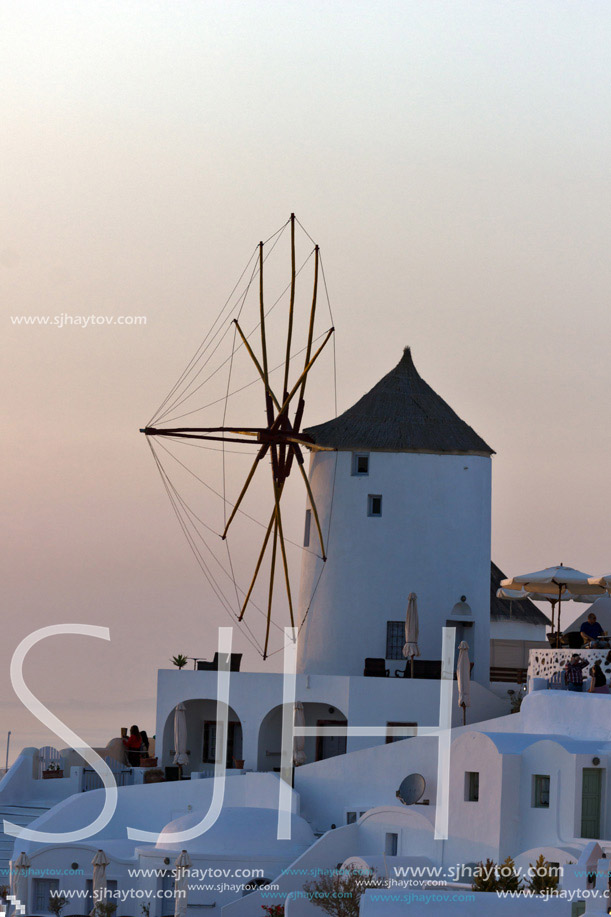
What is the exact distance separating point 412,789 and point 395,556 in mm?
8653

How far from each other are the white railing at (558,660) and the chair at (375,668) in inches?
274

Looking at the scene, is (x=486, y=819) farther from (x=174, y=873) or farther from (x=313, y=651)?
(x=313, y=651)

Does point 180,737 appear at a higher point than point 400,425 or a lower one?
lower

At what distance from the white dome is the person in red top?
21.1ft

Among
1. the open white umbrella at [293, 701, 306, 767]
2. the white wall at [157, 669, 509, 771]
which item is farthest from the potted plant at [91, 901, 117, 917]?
the white wall at [157, 669, 509, 771]

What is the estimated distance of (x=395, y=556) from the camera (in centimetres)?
3994

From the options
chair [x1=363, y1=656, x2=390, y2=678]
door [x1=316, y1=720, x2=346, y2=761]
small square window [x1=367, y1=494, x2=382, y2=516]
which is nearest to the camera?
door [x1=316, y1=720, x2=346, y2=761]

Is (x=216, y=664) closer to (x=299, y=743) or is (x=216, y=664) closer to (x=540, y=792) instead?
(x=299, y=743)

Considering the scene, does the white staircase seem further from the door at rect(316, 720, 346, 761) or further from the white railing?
the white railing

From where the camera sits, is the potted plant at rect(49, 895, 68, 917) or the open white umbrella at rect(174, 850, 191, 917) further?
the potted plant at rect(49, 895, 68, 917)

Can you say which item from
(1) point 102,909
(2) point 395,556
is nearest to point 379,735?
(2) point 395,556

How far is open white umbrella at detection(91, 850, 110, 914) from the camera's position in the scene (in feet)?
99.6

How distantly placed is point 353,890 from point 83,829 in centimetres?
836

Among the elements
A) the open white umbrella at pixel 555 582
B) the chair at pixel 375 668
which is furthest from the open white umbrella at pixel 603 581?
the chair at pixel 375 668
